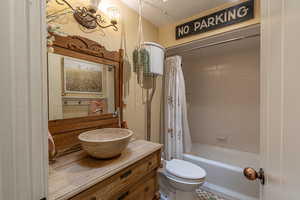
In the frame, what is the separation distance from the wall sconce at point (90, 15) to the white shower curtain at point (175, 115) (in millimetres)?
1053

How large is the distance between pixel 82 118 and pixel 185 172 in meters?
1.19

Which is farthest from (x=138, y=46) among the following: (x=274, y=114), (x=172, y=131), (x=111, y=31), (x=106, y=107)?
(x=274, y=114)

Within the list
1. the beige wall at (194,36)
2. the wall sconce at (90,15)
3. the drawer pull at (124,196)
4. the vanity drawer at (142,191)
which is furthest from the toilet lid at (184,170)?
the wall sconce at (90,15)

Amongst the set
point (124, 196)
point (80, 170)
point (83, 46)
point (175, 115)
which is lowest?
point (124, 196)

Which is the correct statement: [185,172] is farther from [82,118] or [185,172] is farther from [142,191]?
[82,118]

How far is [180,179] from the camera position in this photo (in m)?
1.40

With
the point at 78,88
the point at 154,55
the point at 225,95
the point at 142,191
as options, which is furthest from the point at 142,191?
the point at 225,95

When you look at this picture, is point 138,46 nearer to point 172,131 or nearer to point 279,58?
point 172,131

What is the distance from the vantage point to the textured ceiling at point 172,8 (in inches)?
61.2

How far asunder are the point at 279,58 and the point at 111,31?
144 centimetres

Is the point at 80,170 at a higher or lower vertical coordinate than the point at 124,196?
higher

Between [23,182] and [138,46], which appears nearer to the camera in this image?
[23,182]

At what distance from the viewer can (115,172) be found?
0.85 meters

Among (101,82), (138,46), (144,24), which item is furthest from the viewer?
(144,24)
